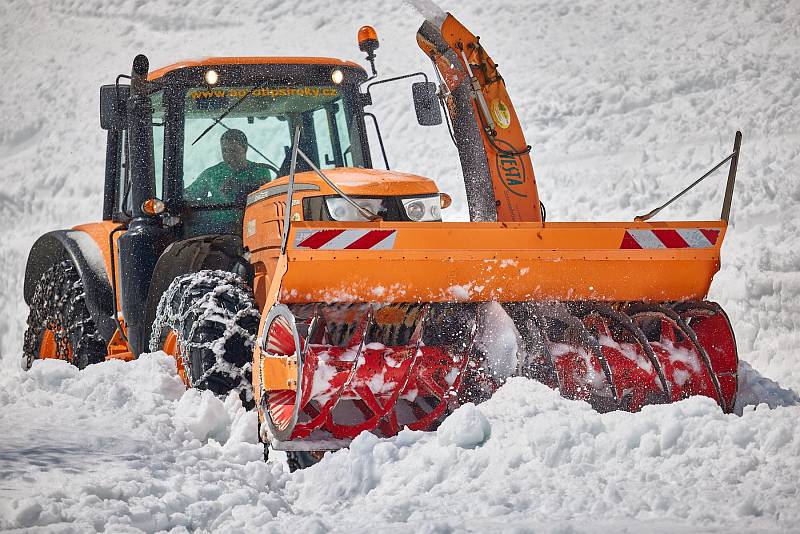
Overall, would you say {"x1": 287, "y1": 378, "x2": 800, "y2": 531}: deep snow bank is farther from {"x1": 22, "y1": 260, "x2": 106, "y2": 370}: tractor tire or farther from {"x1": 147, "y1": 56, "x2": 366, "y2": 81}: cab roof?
{"x1": 22, "y1": 260, "x2": 106, "y2": 370}: tractor tire

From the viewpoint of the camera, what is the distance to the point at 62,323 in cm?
667

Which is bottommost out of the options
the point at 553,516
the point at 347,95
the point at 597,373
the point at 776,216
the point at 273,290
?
the point at 553,516

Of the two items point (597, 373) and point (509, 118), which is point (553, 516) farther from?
point (509, 118)

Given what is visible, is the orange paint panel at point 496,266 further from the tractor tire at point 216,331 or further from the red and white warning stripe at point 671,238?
the tractor tire at point 216,331

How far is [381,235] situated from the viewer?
15.1 feet

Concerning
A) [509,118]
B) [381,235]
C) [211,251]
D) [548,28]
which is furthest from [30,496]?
[548,28]

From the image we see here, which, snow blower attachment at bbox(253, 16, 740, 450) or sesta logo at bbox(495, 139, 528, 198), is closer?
snow blower attachment at bbox(253, 16, 740, 450)

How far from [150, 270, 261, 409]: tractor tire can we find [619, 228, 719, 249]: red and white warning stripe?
5.88ft

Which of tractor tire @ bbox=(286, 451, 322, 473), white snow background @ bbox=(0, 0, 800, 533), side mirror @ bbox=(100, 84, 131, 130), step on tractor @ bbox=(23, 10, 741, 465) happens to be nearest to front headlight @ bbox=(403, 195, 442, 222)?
step on tractor @ bbox=(23, 10, 741, 465)

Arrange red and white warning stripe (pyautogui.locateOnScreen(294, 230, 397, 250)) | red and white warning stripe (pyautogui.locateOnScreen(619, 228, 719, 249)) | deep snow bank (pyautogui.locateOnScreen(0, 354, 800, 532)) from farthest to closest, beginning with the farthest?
red and white warning stripe (pyautogui.locateOnScreen(619, 228, 719, 249)) → red and white warning stripe (pyautogui.locateOnScreen(294, 230, 397, 250)) → deep snow bank (pyautogui.locateOnScreen(0, 354, 800, 532))

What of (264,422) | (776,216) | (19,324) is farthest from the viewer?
(19,324)

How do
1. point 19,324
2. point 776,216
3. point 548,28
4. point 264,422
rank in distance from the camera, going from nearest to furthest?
1. point 264,422
2. point 776,216
3. point 19,324
4. point 548,28

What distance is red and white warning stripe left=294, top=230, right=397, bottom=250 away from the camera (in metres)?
4.53

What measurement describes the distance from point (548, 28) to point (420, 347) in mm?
12366
